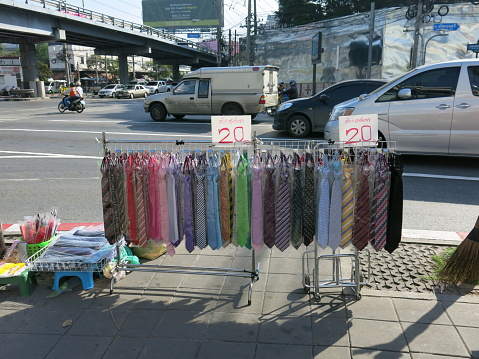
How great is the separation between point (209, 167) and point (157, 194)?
0.51 metres

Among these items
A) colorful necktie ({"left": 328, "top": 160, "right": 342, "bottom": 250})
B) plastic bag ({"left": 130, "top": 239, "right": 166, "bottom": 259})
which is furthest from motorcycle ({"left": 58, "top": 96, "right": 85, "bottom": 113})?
colorful necktie ({"left": 328, "top": 160, "right": 342, "bottom": 250})

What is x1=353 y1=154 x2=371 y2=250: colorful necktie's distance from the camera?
3205 mm

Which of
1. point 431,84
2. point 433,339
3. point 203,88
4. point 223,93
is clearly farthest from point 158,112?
point 433,339

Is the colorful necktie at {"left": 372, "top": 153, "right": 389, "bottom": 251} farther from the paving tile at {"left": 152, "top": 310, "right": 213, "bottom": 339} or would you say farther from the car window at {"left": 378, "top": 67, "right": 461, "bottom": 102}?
the car window at {"left": 378, "top": 67, "right": 461, "bottom": 102}

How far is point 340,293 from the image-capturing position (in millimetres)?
3553

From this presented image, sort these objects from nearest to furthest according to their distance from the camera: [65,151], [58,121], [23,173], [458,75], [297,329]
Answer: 1. [297,329]
2. [458,75]
3. [23,173]
4. [65,151]
5. [58,121]

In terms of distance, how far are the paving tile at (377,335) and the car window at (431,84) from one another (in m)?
6.07

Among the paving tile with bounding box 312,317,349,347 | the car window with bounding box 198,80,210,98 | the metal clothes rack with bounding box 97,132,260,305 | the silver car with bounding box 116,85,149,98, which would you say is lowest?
the paving tile with bounding box 312,317,349,347

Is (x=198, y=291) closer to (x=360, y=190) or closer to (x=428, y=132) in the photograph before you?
(x=360, y=190)

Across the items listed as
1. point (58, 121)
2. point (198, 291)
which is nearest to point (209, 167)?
point (198, 291)

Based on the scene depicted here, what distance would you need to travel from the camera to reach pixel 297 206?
10.9 ft

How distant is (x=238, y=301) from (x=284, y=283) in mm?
512

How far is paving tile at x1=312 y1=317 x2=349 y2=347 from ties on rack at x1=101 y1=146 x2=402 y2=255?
0.60 m

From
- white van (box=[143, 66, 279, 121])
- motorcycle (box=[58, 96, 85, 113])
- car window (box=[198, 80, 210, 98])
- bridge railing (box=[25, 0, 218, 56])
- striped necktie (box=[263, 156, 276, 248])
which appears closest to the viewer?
striped necktie (box=[263, 156, 276, 248])
